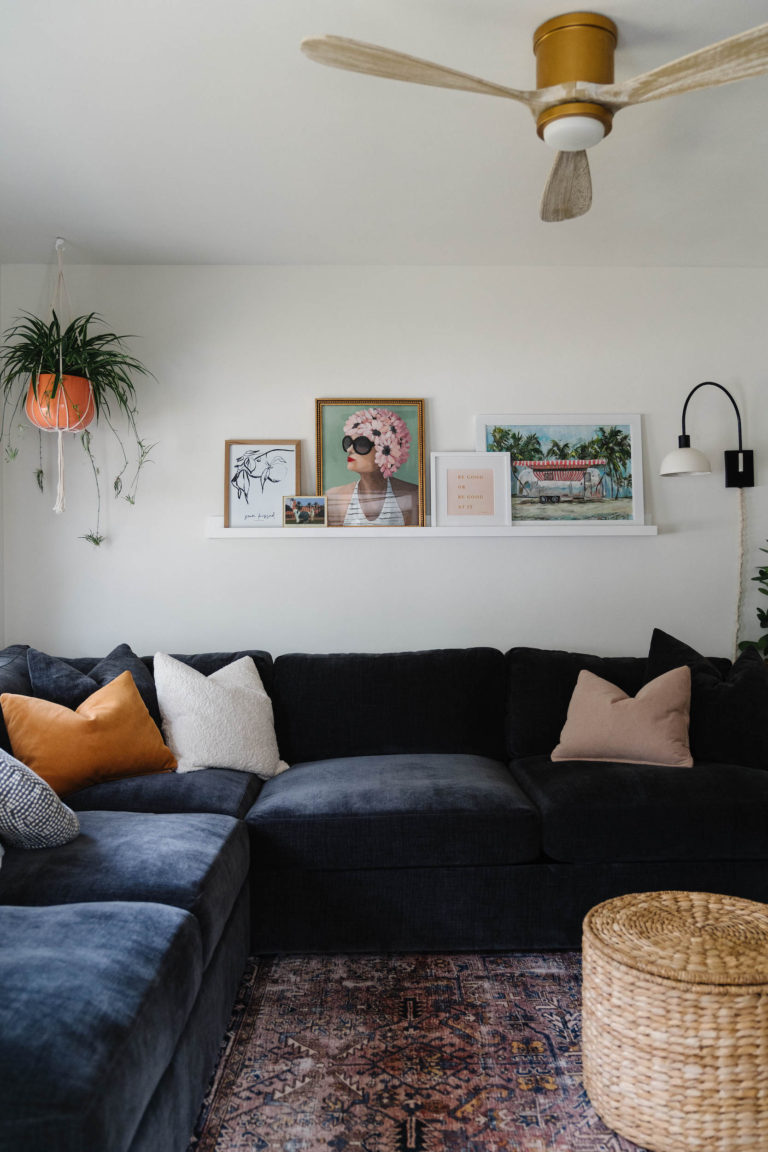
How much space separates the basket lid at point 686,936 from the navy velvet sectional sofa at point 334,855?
0.64 meters

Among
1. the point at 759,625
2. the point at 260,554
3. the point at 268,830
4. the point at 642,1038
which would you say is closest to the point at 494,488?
the point at 260,554

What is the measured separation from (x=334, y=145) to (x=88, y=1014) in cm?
245

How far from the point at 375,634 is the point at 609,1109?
7.29 ft

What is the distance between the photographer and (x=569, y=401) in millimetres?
3824

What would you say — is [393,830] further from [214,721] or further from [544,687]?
[544,687]

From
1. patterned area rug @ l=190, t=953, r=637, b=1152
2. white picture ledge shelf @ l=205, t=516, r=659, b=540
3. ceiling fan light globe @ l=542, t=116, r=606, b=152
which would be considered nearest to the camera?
patterned area rug @ l=190, t=953, r=637, b=1152

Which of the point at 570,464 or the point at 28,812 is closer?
the point at 28,812

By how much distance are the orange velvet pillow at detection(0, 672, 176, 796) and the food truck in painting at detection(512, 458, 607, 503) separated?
1.85 meters

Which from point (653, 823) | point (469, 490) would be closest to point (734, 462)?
point (469, 490)

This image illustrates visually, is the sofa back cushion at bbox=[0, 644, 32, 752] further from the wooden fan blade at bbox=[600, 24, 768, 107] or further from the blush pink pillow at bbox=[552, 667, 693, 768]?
the wooden fan blade at bbox=[600, 24, 768, 107]

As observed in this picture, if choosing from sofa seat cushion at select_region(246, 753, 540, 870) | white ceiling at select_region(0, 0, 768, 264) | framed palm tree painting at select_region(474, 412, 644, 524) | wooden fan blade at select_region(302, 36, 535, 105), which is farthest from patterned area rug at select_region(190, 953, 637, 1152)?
white ceiling at select_region(0, 0, 768, 264)

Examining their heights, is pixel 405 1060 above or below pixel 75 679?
below

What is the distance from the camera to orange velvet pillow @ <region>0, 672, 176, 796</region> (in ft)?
8.79

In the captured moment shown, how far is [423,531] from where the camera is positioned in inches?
147
